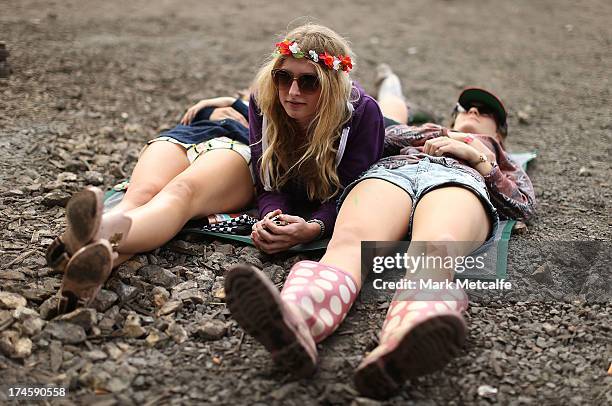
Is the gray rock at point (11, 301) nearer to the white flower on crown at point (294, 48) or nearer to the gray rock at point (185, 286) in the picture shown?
the gray rock at point (185, 286)

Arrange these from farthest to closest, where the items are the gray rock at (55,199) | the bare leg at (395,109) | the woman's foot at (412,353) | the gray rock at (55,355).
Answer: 1. the bare leg at (395,109)
2. the gray rock at (55,199)
3. the gray rock at (55,355)
4. the woman's foot at (412,353)

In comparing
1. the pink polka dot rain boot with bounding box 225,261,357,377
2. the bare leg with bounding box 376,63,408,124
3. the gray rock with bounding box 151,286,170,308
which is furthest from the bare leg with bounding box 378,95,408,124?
the pink polka dot rain boot with bounding box 225,261,357,377

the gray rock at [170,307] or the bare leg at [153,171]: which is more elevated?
the bare leg at [153,171]

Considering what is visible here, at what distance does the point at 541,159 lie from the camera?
15.6 ft

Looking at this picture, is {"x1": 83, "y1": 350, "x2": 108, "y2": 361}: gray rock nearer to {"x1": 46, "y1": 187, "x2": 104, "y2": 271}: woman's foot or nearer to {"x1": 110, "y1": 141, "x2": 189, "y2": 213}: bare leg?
{"x1": 46, "y1": 187, "x2": 104, "y2": 271}: woman's foot

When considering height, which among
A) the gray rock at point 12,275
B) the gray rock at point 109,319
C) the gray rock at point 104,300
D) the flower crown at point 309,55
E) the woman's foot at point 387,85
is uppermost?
the flower crown at point 309,55

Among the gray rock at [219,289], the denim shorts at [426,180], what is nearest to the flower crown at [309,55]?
the denim shorts at [426,180]

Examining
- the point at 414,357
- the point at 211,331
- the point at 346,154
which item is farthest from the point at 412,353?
the point at 346,154

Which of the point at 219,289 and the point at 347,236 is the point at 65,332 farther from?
the point at 347,236

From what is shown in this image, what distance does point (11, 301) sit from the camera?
2578 millimetres

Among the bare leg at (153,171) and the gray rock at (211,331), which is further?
the bare leg at (153,171)

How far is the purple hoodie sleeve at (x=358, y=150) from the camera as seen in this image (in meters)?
3.16

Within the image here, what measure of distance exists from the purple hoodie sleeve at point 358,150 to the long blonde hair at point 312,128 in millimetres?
55

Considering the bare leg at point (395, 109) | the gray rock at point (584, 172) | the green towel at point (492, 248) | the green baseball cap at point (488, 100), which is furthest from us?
the bare leg at point (395, 109)
